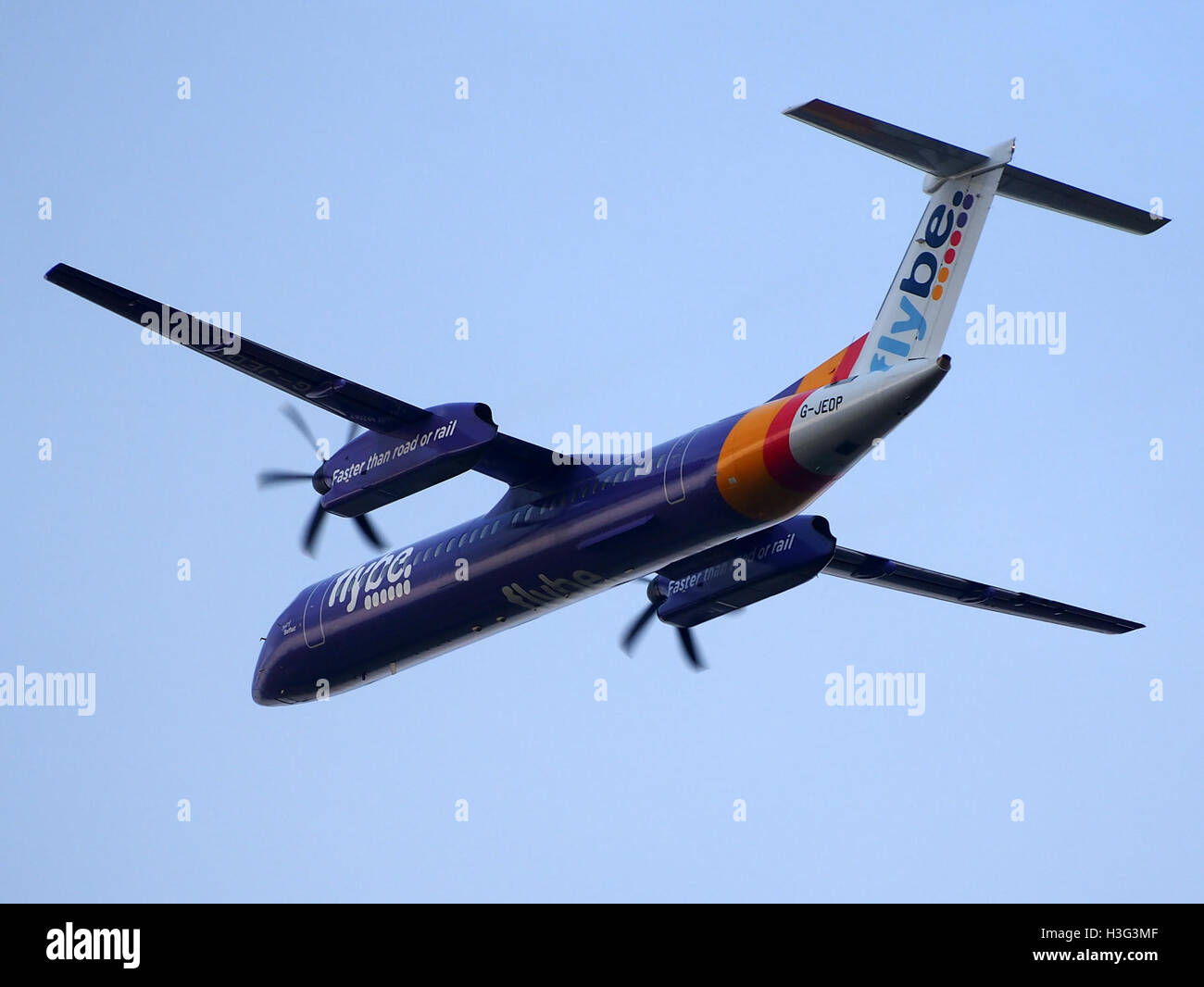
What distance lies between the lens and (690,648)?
30562mm

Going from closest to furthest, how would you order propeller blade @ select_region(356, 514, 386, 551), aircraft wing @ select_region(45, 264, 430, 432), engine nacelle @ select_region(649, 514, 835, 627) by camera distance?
aircraft wing @ select_region(45, 264, 430, 432) < propeller blade @ select_region(356, 514, 386, 551) < engine nacelle @ select_region(649, 514, 835, 627)

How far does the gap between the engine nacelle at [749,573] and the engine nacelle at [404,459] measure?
186 inches

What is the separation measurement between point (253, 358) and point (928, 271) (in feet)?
29.9

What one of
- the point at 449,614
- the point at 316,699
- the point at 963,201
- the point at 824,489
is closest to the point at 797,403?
the point at 824,489

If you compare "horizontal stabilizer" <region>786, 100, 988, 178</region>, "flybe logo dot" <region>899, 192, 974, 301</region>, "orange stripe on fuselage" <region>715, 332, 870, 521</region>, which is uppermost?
"horizontal stabilizer" <region>786, 100, 988, 178</region>

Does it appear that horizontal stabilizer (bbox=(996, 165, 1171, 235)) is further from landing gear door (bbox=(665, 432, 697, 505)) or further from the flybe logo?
landing gear door (bbox=(665, 432, 697, 505))

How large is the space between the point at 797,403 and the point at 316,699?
11261mm

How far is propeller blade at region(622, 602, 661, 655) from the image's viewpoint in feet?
99.6

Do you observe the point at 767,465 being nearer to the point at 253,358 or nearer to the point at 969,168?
the point at 969,168

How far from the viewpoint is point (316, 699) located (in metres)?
31.0

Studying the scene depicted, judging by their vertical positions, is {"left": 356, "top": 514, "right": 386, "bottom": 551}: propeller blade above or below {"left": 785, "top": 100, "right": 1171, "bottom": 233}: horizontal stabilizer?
below

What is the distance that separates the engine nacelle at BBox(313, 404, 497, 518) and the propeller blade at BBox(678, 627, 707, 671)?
6.56 metres

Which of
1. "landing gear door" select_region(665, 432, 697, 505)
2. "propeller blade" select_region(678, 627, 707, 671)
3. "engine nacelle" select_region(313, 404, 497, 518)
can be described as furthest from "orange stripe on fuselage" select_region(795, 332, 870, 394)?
"propeller blade" select_region(678, 627, 707, 671)

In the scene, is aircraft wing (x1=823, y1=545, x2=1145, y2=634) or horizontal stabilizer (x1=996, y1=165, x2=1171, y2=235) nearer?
horizontal stabilizer (x1=996, y1=165, x2=1171, y2=235)
